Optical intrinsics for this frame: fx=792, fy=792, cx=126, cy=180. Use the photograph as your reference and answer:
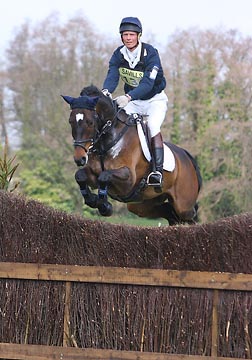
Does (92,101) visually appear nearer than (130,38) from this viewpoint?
Yes

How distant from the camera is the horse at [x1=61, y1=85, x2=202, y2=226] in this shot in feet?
25.2

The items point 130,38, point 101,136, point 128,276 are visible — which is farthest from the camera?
point 130,38

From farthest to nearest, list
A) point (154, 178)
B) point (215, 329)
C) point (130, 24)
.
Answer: point (154, 178) → point (130, 24) → point (215, 329)

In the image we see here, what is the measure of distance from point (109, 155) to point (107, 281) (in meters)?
3.08

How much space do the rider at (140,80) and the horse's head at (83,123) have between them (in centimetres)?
71

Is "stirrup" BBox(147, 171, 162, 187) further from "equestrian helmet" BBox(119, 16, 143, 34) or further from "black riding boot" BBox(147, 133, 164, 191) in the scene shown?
"equestrian helmet" BBox(119, 16, 143, 34)

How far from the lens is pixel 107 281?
5477 mm

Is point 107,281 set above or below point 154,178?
above

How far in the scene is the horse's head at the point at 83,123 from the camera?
24.8 feet

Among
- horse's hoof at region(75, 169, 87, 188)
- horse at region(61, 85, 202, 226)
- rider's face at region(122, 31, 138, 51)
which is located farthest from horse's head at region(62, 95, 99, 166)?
rider's face at region(122, 31, 138, 51)

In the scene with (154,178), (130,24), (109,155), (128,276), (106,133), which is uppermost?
(130,24)

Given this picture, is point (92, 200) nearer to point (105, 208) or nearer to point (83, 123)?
point (105, 208)

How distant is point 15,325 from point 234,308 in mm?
1555

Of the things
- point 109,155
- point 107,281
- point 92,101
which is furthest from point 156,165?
point 107,281
